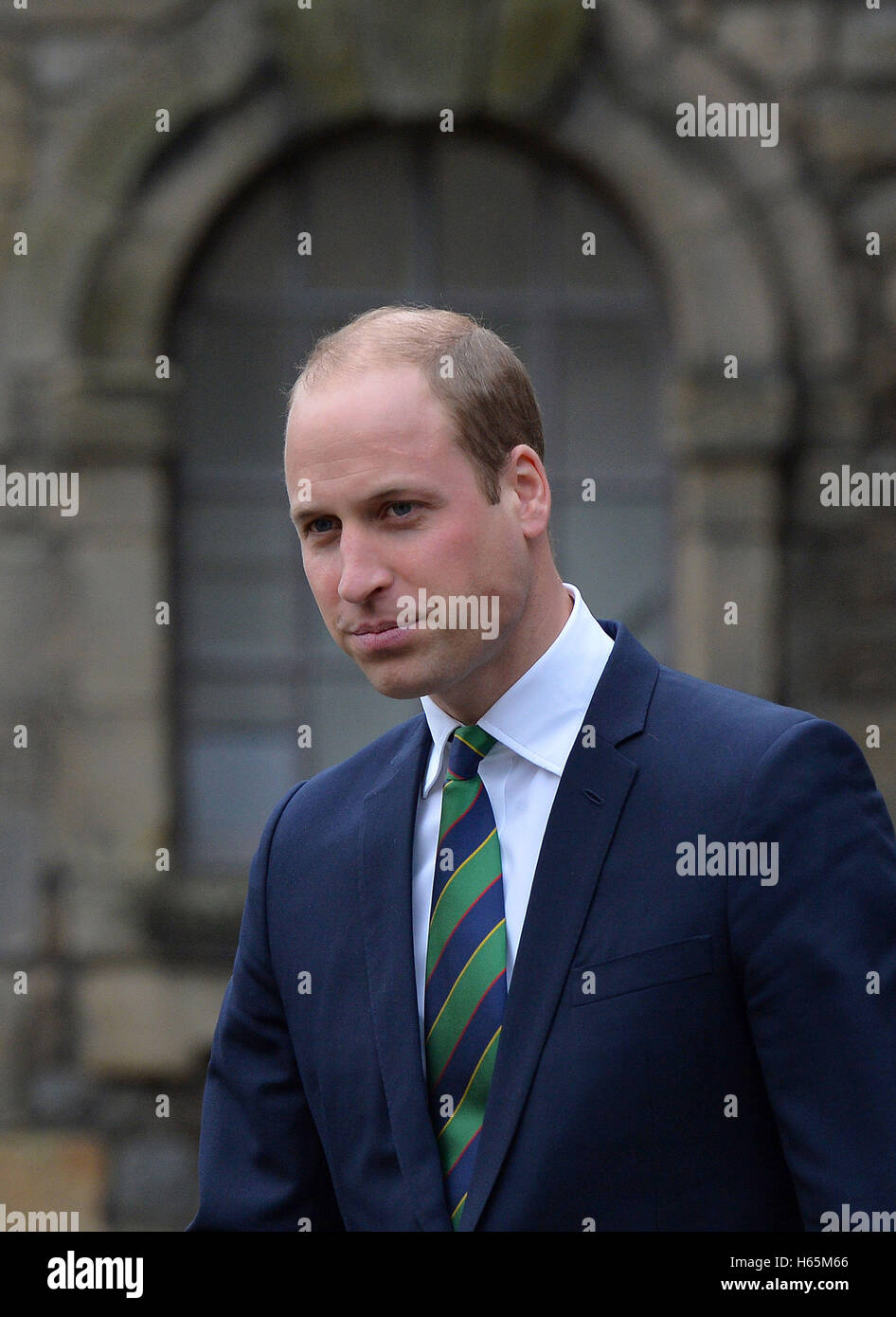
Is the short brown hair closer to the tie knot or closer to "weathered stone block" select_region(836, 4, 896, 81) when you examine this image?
the tie knot

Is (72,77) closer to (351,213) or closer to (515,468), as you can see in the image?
(351,213)

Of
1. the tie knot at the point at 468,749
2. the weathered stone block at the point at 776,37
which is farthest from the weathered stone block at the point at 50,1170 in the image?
the weathered stone block at the point at 776,37

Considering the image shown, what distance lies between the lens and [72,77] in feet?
15.1

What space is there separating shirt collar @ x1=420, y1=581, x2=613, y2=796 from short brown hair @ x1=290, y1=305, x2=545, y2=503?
0.68 ft

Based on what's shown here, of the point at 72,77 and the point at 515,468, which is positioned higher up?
the point at 72,77

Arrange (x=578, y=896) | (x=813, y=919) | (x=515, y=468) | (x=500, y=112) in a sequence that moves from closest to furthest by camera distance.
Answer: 1. (x=813, y=919)
2. (x=578, y=896)
3. (x=515, y=468)
4. (x=500, y=112)

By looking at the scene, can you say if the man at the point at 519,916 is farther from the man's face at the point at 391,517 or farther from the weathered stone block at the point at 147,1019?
the weathered stone block at the point at 147,1019

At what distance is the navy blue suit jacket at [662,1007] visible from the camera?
1.57 metres

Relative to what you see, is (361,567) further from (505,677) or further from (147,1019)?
(147,1019)

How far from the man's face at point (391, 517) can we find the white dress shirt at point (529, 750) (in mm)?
101

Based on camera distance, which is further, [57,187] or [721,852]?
[57,187]

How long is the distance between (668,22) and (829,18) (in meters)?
0.47

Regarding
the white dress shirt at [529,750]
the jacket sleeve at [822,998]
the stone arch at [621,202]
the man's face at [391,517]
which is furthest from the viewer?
the stone arch at [621,202]

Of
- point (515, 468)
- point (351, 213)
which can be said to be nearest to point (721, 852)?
point (515, 468)
